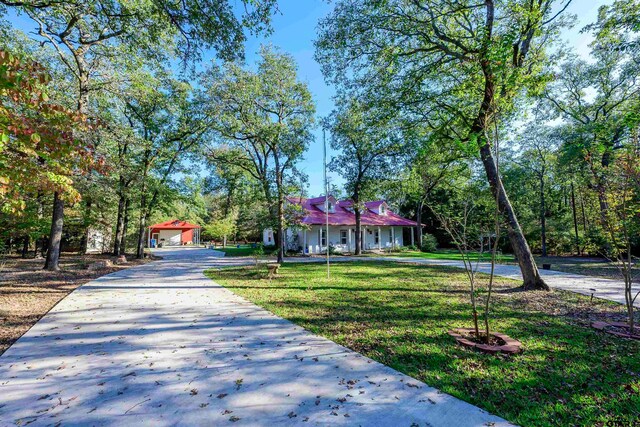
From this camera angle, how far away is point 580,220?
2692 centimetres

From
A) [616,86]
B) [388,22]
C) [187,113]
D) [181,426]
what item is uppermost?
[616,86]

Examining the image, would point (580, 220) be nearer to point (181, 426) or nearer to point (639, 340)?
point (639, 340)

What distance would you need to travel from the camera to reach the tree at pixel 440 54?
25.1ft

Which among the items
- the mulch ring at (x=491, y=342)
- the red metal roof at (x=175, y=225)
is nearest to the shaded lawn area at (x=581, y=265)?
the mulch ring at (x=491, y=342)

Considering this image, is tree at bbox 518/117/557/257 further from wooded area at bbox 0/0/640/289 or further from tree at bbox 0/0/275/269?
tree at bbox 0/0/275/269

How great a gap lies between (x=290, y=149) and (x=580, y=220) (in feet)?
93.2

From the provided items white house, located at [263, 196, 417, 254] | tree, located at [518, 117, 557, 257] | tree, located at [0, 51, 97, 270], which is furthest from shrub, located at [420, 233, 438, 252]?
tree, located at [0, 51, 97, 270]

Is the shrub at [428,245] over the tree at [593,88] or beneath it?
beneath

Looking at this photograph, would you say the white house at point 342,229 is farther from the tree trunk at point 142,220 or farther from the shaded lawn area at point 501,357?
the shaded lawn area at point 501,357

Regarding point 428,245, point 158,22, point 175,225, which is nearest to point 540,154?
point 428,245

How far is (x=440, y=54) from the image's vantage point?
30.7 ft

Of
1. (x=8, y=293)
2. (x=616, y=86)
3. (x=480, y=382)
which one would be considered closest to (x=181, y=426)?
(x=480, y=382)

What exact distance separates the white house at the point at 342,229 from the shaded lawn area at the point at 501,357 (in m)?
15.2

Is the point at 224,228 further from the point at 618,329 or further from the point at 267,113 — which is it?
the point at 618,329
